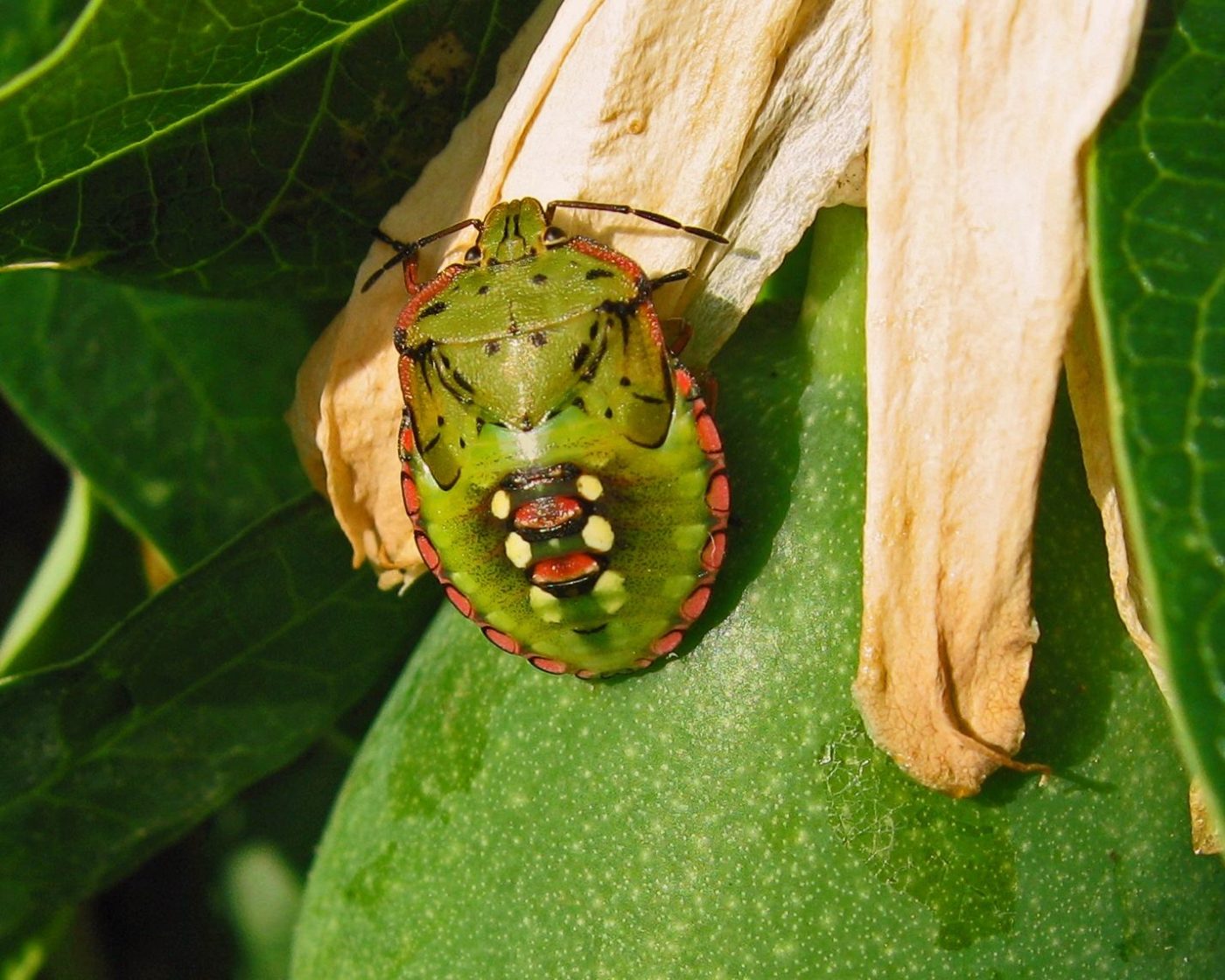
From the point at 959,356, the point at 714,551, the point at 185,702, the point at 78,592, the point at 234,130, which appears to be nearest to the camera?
the point at 959,356

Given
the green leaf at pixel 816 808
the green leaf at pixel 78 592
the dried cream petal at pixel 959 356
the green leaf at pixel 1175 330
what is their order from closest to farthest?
the green leaf at pixel 1175 330
the dried cream petal at pixel 959 356
the green leaf at pixel 816 808
the green leaf at pixel 78 592

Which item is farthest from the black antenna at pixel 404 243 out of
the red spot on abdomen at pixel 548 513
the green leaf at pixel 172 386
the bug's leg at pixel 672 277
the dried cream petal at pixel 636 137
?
the green leaf at pixel 172 386

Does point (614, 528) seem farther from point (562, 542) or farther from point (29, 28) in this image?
point (29, 28)

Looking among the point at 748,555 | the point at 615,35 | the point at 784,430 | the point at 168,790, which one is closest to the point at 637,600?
the point at 748,555

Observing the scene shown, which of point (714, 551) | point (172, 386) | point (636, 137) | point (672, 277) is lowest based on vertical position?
point (172, 386)

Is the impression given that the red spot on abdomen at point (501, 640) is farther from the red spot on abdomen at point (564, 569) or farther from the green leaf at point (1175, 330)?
the green leaf at point (1175, 330)

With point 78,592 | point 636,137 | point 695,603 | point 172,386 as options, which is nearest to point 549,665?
point 695,603

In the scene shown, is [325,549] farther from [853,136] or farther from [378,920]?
[853,136]
